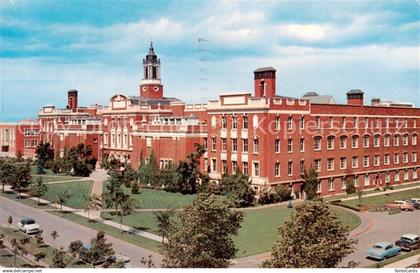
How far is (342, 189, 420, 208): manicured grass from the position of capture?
2227cm

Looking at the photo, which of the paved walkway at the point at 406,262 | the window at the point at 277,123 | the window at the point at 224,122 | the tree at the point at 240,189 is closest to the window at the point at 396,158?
the window at the point at 277,123

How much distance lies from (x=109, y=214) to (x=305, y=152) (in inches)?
406

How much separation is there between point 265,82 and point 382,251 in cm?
1032

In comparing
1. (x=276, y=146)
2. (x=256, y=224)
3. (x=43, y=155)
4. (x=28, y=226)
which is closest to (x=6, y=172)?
(x=43, y=155)

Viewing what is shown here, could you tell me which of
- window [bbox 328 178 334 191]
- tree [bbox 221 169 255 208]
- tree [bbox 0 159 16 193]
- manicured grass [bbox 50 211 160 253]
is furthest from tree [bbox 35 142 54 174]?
window [bbox 328 178 334 191]

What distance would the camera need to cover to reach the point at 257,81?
2355 centimetres

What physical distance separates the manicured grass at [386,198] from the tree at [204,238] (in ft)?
36.0

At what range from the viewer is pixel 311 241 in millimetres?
11422

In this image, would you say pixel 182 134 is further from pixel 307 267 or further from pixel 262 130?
pixel 307 267

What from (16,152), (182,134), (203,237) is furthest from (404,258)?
(16,152)

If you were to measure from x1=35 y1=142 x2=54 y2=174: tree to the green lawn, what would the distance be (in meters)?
1.31

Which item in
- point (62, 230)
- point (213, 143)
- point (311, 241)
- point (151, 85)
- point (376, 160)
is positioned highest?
→ point (151, 85)

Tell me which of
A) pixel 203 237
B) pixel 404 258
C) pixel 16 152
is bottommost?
pixel 404 258

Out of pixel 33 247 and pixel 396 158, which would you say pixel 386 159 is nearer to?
pixel 396 158
